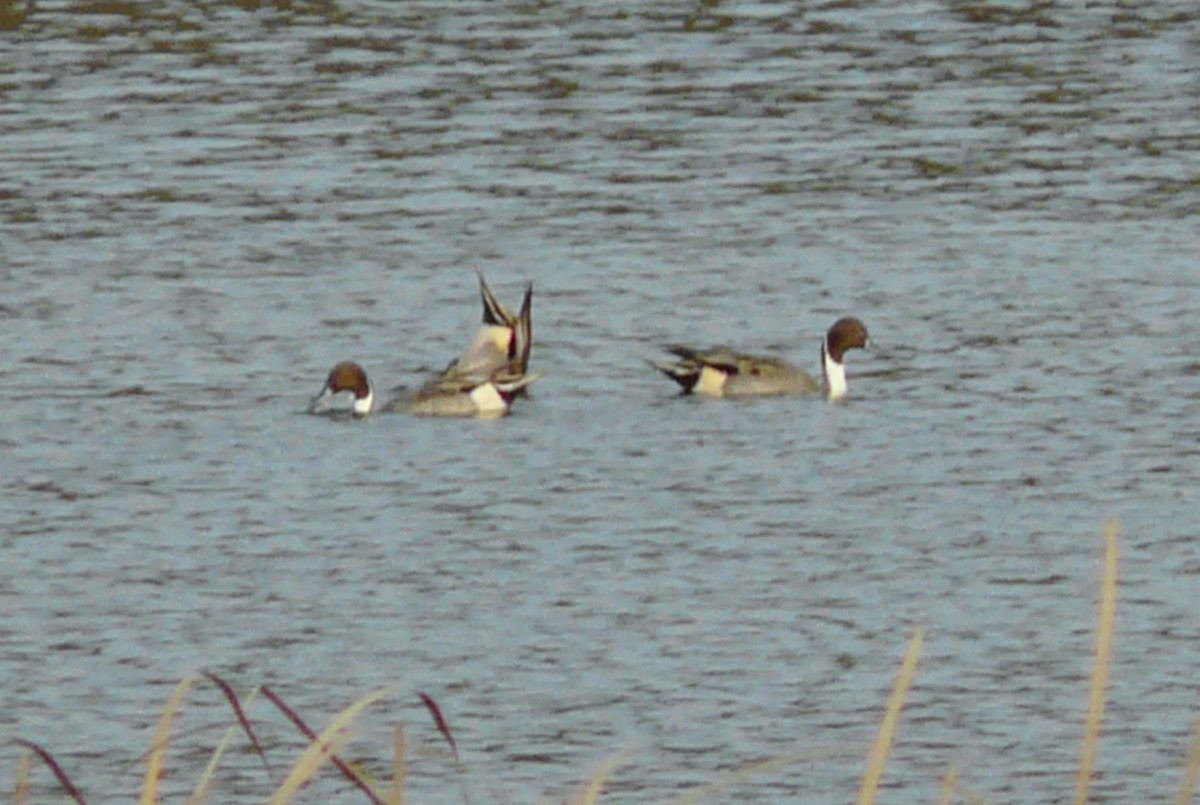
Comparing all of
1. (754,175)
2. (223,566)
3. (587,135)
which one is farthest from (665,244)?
(223,566)

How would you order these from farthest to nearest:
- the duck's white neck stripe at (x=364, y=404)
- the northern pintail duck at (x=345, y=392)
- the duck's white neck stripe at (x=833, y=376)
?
the duck's white neck stripe at (x=833, y=376) → the duck's white neck stripe at (x=364, y=404) → the northern pintail duck at (x=345, y=392)

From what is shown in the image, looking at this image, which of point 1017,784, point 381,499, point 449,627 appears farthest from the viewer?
point 381,499

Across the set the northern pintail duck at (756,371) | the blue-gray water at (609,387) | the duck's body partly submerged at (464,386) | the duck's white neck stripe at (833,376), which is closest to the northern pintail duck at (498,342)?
the duck's body partly submerged at (464,386)

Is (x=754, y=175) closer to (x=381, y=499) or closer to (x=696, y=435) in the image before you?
(x=696, y=435)

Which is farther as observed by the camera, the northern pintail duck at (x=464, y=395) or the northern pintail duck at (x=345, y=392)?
the northern pintail duck at (x=464, y=395)

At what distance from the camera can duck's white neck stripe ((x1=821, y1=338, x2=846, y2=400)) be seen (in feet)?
49.2

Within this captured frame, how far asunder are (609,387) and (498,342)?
554 mm

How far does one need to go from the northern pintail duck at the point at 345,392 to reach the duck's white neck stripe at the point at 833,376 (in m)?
2.07

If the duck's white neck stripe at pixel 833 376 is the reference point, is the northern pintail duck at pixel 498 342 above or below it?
above

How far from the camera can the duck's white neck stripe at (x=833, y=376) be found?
Answer: 1498 centimetres

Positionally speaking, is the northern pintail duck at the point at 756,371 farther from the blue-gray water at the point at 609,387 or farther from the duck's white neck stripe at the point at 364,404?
the duck's white neck stripe at the point at 364,404

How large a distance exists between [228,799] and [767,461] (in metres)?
5.10

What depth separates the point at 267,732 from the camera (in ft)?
32.3

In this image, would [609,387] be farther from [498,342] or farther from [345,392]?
[345,392]
